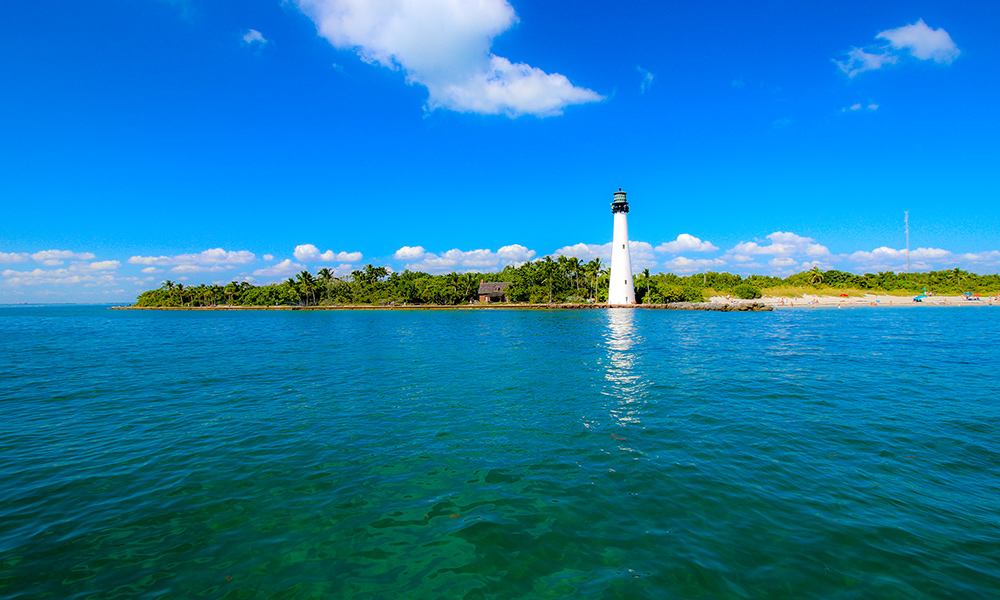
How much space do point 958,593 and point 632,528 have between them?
155 inches

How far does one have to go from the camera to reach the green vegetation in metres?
112

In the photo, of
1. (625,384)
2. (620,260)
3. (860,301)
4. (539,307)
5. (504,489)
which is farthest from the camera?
(539,307)

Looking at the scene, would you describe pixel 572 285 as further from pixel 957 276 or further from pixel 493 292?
pixel 957 276

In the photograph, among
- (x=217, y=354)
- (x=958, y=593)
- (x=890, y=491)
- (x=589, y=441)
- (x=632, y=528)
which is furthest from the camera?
(x=217, y=354)

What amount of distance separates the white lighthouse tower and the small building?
36.3 meters

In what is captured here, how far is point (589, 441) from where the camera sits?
34.4 feet

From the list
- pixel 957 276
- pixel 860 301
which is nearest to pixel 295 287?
pixel 860 301

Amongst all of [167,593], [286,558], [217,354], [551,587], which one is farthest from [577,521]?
[217,354]

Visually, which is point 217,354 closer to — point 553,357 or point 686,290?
point 553,357

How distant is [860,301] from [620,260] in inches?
2605

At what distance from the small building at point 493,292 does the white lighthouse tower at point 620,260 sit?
36326 mm

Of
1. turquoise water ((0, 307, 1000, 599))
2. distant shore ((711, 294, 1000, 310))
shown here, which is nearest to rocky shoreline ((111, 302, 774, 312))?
distant shore ((711, 294, 1000, 310))

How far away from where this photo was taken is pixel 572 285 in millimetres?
116188

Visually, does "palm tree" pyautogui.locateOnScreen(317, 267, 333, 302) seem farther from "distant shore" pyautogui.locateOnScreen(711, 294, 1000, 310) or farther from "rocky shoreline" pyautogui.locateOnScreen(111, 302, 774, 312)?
"distant shore" pyautogui.locateOnScreen(711, 294, 1000, 310)
